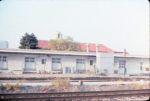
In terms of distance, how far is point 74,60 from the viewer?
2661 centimetres

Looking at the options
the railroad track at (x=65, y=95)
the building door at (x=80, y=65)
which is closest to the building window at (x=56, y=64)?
the building door at (x=80, y=65)

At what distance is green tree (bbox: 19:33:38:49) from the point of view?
128ft

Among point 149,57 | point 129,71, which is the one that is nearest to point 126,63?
point 129,71

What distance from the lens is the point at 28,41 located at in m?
39.2

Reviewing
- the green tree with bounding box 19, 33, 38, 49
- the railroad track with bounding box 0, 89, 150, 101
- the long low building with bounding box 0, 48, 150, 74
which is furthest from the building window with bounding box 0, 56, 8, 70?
the railroad track with bounding box 0, 89, 150, 101

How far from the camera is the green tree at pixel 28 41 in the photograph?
128ft

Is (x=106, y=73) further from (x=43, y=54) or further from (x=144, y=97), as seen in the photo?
(x=144, y=97)

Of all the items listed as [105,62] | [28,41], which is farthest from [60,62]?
[28,41]

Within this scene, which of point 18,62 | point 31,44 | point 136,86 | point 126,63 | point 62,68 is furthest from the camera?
point 31,44

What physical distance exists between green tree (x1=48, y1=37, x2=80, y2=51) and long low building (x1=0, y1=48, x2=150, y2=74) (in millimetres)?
→ 12581

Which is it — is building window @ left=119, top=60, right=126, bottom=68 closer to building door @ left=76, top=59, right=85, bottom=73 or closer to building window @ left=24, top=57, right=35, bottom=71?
building door @ left=76, top=59, right=85, bottom=73

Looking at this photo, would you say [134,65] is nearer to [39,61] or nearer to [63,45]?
[39,61]

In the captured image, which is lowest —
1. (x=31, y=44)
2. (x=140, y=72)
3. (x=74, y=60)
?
(x=140, y=72)

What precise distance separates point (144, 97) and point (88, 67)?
17.1 metres
